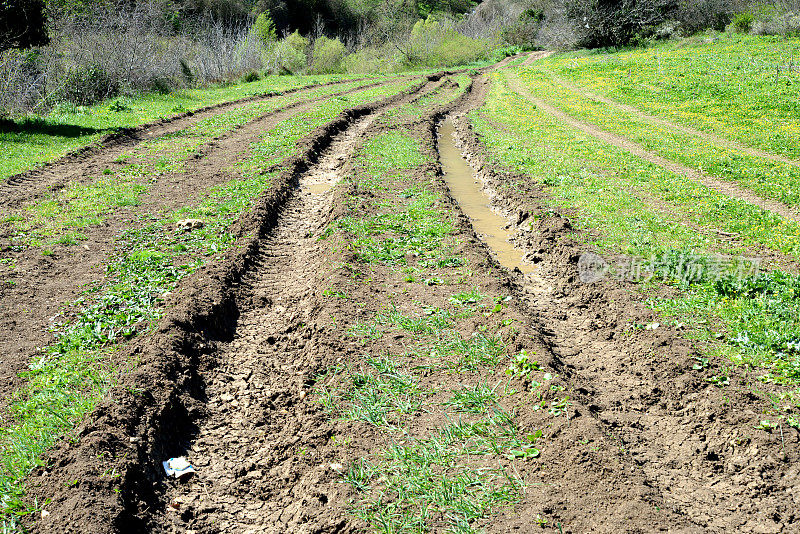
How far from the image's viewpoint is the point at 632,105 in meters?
19.9

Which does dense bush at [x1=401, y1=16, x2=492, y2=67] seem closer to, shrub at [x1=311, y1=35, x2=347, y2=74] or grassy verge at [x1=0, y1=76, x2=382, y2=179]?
shrub at [x1=311, y1=35, x2=347, y2=74]

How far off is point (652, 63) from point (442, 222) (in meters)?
22.0

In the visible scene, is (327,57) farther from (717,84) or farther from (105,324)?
(105,324)

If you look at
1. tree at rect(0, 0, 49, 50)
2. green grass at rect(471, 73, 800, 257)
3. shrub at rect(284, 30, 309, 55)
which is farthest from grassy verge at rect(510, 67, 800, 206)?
shrub at rect(284, 30, 309, 55)

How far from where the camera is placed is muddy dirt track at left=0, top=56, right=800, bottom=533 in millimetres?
3678

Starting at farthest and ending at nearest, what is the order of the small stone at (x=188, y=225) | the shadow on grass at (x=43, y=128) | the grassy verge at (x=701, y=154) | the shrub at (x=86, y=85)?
the shrub at (x=86, y=85), the shadow on grass at (x=43, y=128), the grassy verge at (x=701, y=154), the small stone at (x=188, y=225)

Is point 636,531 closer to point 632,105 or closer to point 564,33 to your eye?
point 632,105

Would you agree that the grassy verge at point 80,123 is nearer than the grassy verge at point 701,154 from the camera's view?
No

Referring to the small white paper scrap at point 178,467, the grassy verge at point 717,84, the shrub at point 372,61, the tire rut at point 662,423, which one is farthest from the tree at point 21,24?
the shrub at point 372,61

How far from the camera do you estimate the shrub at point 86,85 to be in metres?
17.4

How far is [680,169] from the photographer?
11977mm

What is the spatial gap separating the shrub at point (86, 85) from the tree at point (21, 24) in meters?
2.66

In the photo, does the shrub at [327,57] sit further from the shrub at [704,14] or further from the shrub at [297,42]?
the shrub at [704,14]

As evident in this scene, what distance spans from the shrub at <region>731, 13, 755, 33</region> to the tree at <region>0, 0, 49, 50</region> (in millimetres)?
32928
